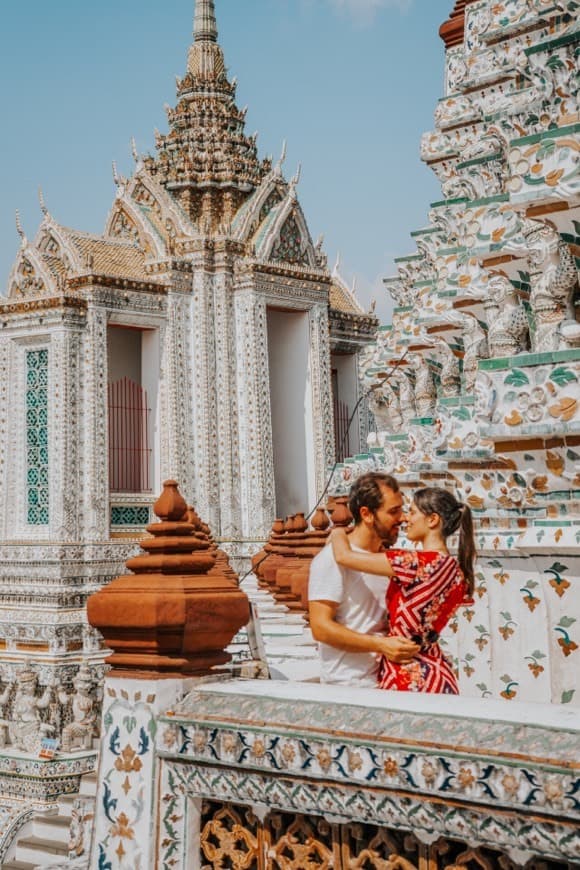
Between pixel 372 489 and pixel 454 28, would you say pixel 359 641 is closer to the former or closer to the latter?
pixel 372 489

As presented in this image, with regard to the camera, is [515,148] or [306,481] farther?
[306,481]

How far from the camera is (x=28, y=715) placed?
15.9 metres

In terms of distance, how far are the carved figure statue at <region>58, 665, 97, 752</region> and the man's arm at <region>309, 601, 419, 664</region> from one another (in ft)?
40.0

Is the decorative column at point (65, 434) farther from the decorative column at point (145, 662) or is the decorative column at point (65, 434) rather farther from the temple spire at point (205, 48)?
the decorative column at point (145, 662)

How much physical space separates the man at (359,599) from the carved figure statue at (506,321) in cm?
264

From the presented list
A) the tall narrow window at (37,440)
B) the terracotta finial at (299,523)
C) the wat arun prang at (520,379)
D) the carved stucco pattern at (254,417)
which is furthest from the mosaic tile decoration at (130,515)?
the wat arun prang at (520,379)

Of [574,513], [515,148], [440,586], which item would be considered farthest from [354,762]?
[515,148]

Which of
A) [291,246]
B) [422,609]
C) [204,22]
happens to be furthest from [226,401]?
[422,609]

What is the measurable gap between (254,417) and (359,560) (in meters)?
15.1

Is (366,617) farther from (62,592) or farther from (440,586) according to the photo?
(62,592)

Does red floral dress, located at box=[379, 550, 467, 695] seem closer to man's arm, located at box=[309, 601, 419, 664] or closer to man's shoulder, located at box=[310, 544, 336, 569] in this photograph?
man's arm, located at box=[309, 601, 419, 664]

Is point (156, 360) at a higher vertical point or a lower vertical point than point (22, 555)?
higher

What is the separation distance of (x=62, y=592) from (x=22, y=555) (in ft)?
3.52

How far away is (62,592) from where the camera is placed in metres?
17.0
